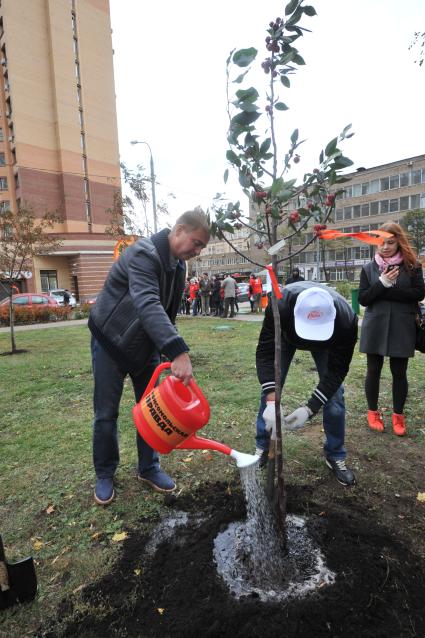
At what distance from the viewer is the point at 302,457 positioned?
2914 mm

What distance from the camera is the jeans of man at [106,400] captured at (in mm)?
2232

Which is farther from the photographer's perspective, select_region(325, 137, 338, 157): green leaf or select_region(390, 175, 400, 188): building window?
select_region(390, 175, 400, 188): building window

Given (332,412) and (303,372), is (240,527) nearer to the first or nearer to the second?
(332,412)

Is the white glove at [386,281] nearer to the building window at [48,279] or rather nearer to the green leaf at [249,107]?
the green leaf at [249,107]

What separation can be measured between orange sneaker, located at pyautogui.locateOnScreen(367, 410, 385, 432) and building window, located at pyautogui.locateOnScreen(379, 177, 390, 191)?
165 ft

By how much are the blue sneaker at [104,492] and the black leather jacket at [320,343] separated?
1190mm

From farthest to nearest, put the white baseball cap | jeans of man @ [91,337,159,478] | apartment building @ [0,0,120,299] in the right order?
1. apartment building @ [0,0,120,299]
2. jeans of man @ [91,337,159,478]
3. the white baseball cap

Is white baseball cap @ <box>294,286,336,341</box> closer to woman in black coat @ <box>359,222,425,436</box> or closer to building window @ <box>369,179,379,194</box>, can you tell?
woman in black coat @ <box>359,222,425,436</box>

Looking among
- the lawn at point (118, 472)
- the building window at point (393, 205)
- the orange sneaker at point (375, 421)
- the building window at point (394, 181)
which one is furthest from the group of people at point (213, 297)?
the building window at point (394, 181)

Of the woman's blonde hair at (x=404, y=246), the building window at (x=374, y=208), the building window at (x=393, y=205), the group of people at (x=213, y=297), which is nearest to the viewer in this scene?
the woman's blonde hair at (x=404, y=246)

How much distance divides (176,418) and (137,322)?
2.04 ft

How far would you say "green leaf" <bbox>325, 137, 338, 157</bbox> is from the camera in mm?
1604

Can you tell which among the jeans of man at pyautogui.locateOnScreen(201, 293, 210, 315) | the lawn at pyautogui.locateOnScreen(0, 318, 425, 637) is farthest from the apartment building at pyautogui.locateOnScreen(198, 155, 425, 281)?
the lawn at pyautogui.locateOnScreen(0, 318, 425, 637)

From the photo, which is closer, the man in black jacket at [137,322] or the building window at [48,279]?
Answer: the man in black jacket at [137,322]
